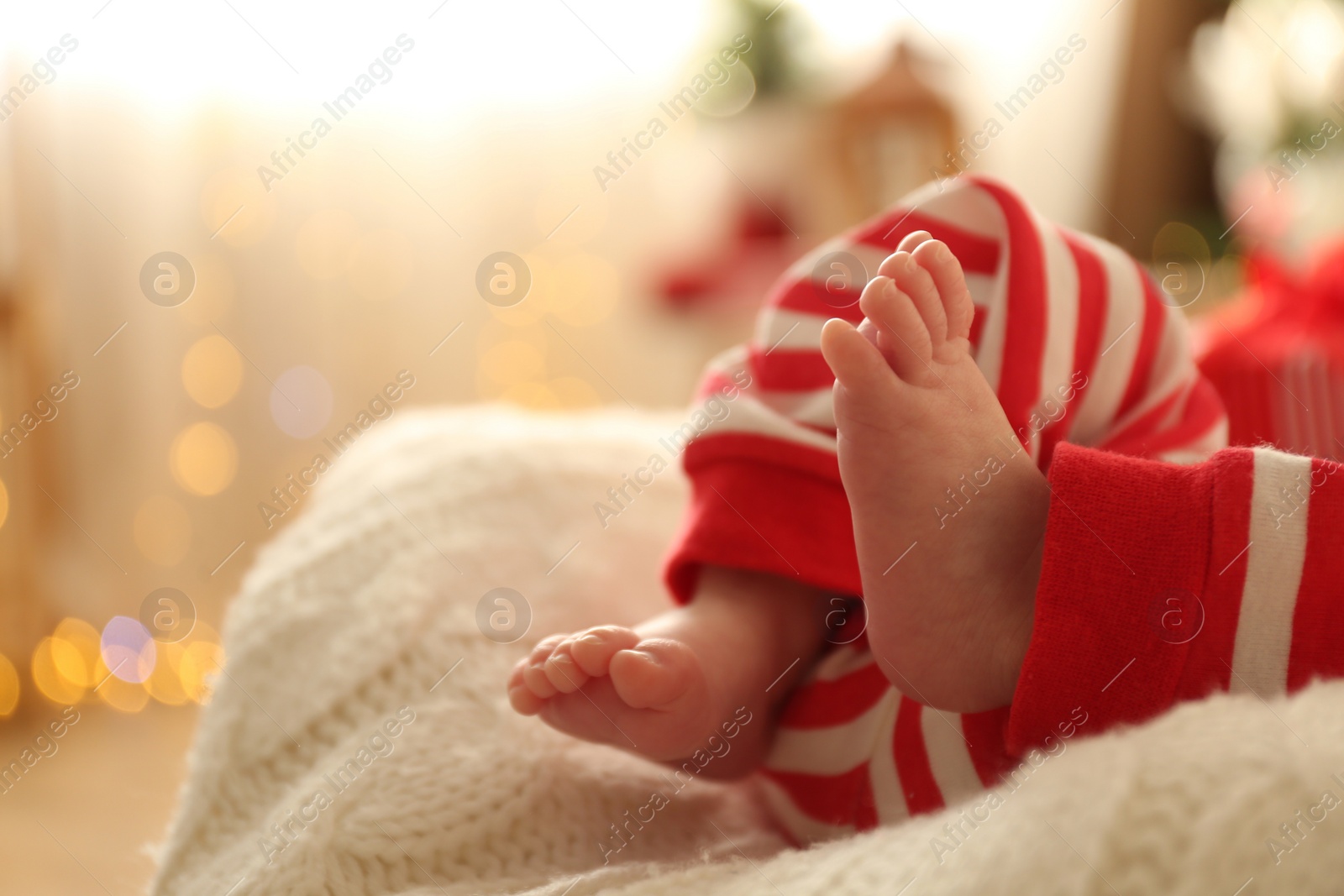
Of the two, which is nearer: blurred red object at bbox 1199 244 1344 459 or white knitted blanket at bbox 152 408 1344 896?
white knitted blanket at bbox 152 408 1344 896

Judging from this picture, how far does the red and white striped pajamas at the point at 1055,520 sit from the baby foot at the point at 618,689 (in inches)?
3.4

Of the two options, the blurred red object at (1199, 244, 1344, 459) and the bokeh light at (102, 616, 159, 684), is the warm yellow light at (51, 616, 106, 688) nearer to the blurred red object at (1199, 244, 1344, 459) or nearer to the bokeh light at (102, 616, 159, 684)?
the bokeh light at (102, 616, 159, 684)

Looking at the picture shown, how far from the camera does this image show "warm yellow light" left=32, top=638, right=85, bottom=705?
1560 mm

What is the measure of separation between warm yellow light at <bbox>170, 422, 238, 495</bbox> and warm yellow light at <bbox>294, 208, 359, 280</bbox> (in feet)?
1.09

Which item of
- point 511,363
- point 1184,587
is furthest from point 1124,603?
point 511,363

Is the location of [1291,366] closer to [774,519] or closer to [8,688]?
[774,519]

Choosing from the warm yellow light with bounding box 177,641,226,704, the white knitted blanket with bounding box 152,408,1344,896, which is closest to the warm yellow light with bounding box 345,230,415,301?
the warm yellow light with bounding box 177,641,226,704

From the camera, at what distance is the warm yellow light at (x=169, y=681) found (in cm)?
164

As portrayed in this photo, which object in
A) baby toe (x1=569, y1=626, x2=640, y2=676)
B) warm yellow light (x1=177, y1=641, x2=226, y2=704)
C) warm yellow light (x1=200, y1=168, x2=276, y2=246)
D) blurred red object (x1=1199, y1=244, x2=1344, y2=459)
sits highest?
warm yellow light (x1=200, y1=168, x2=276, y2=246)

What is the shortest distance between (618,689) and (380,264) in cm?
160

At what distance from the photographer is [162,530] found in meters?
1.80

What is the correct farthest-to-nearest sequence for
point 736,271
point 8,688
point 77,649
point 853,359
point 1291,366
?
point 736,271, point 77,649, point 8,688, point 1291,366, point 853,359

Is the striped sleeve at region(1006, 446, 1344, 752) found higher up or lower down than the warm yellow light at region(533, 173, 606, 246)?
lower down

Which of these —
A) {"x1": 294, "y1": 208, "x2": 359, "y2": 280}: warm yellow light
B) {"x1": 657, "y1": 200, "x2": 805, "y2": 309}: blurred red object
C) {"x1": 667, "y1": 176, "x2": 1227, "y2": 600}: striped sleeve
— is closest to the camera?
{"x1": 667, "y1": 176, "x2": 1227, "y2": 600}: striped sleeve
